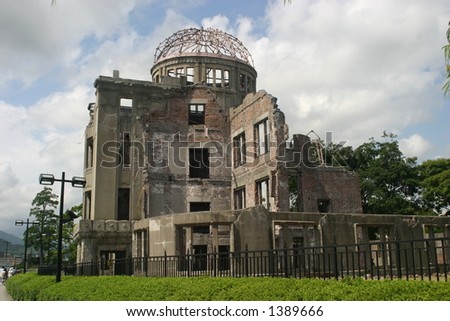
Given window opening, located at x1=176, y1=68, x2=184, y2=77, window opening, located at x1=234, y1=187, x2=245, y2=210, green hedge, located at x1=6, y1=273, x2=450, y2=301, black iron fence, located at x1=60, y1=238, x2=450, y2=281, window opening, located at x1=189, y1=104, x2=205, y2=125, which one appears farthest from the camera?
window opening, located at x1=176, y1=68, x2=184, y2=77

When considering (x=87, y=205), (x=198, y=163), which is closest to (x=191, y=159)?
(x=198, y=163)

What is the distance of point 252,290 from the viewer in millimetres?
8633

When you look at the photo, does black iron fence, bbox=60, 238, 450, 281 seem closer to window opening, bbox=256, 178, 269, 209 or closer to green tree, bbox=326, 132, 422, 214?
window opening, bbox=256, 178, 269, 209

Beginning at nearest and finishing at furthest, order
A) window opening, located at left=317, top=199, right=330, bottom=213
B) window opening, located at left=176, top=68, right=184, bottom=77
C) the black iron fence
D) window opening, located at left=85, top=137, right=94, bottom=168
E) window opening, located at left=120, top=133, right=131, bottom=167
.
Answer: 1. the black iron fence
2. window opening, located at left=317, top=199, right=330, bottom=213
3. window opening, located at left=120, top=133, right=131, bottom=167
4. window opening, located at left=85, top=137, right=94, bottom=168
5. window opening, located at left=176, top=68, right=184, bottom=77

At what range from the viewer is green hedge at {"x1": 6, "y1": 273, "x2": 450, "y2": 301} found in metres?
6.64

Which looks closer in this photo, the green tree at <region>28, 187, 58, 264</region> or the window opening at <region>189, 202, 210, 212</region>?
the window opening at <region>189, 202, 210, 212</region>

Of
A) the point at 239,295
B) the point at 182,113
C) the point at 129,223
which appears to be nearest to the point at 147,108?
the point at 182,113

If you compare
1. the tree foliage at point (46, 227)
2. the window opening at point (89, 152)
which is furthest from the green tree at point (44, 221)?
the window opening at point (89, 152)

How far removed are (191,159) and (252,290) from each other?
935 inches

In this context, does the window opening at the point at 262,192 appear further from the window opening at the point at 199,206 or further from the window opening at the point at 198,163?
the window opening at the point at 198,163

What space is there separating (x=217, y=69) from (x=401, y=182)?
19.4 m

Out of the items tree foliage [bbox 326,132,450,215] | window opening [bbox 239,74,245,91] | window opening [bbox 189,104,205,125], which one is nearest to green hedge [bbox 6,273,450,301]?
window opening [bbox 189,104,205,125]

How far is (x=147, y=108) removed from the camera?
31.4 metres

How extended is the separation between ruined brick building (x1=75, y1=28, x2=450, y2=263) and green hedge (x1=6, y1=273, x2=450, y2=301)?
40.7 feet
